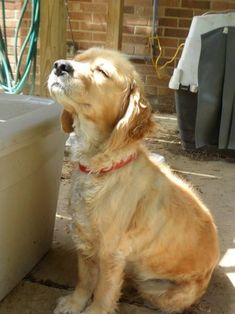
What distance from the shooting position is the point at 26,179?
203 centimetres

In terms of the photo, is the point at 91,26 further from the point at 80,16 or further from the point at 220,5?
the point at 220,5

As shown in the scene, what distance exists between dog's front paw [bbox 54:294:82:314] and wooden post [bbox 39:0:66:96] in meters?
1.39

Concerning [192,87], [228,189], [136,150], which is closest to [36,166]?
[136,150]

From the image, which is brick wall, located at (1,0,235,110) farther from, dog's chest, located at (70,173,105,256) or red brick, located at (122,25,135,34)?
dog's chest, located at (70,173,105,256)

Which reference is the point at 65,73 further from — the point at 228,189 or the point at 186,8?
the point at 186,8

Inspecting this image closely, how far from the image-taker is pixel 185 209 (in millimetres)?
2006

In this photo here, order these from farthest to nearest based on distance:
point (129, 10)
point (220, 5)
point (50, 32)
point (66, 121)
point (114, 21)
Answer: point (129, 10) < point (220, 5) < point (114, 21) < point (50, 32) < point (66, 121)

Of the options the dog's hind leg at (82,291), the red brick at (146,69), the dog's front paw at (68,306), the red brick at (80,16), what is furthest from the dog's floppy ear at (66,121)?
the red brick at (80,16)

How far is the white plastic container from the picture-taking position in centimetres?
187

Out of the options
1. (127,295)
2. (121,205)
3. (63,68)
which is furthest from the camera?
(127,295)

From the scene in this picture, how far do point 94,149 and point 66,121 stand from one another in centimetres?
20


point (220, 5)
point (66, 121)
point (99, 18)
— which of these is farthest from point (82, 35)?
point (66, 121)

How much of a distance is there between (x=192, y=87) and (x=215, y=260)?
81.5 inches

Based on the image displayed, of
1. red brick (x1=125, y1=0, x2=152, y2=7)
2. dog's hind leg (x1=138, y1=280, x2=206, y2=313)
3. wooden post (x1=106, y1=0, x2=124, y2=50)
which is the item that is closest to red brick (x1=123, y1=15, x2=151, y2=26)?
red brick (x1=125, y1=0, x2=152, y2=7)
